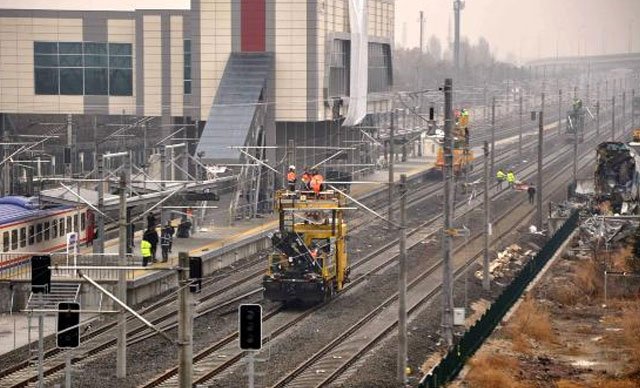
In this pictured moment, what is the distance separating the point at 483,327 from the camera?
28422 millimetres

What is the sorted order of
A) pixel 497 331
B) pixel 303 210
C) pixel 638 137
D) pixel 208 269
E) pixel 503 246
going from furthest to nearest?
1. pixel 638 137
2. pixel 503 246
3. pixel 208 269
4. pixel 303 210
5. pixel 497 331

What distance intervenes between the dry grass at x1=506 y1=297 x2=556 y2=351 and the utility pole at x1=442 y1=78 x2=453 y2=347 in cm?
146

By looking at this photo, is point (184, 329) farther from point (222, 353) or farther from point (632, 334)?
point (632, 334)

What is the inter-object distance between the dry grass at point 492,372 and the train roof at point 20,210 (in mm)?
13296

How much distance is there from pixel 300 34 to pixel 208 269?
17.3 m

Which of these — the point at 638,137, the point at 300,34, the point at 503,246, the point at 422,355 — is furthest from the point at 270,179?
the point at 422,355

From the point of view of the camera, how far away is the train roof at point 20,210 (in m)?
34.6

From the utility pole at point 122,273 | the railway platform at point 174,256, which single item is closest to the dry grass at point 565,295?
the railway platform at point 174,256

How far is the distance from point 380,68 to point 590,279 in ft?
107

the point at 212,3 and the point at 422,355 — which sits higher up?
the point at 212,3

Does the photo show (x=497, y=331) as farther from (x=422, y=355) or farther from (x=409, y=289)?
(x=409, y=289)

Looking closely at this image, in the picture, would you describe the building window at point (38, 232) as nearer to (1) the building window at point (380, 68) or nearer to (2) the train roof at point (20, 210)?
(2) the train roof at point (20, 210)

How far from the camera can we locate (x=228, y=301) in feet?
109

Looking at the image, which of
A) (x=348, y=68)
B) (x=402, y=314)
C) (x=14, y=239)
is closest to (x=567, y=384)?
(x=402, y=314)
